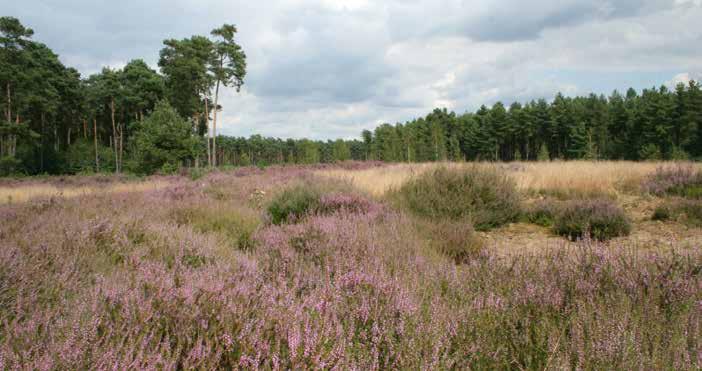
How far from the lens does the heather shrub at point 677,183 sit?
8000mm

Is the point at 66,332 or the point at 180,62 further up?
the point at 180,62

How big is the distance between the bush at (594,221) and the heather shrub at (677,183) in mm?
3254

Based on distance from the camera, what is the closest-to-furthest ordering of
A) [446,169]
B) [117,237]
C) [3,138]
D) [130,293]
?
[130,293], [117,237], [446,169], [3,138]

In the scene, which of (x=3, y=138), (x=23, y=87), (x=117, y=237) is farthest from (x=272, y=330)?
(x=3, y=138)

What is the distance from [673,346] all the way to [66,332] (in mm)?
2717

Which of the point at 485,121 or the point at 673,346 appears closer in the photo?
the point at 673,346

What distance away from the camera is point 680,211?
21.2 ft

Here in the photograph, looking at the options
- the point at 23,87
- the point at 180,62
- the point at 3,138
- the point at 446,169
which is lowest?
the point at 446,169

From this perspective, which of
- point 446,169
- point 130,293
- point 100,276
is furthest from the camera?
point 446,169

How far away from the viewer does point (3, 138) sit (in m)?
40.7

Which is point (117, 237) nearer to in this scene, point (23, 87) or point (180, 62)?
point (180, 62)

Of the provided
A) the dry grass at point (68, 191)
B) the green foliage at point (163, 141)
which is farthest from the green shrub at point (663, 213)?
the green foliage at point (163, 141)

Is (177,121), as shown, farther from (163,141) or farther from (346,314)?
(346,314)

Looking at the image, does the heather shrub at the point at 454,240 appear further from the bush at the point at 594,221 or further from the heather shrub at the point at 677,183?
the heather shrub at the point at 677,183
